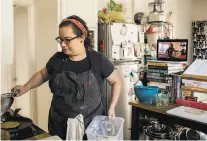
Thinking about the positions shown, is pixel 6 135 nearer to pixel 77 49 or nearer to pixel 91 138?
pixel 91 138

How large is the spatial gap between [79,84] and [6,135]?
527mm

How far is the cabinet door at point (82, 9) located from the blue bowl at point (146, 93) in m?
1.27

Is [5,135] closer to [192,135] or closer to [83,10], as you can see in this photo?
[192,135]

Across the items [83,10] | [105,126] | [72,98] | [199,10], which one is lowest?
[105,126]

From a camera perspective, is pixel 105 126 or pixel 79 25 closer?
pixel 105 126

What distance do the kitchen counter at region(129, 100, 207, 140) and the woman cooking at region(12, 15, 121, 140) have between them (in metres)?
0.57

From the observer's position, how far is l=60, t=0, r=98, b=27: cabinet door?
270 centimetres

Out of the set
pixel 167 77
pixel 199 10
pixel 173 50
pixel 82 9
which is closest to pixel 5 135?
pixel 167 77

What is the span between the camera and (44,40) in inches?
116

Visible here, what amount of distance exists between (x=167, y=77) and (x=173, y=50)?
1.03 feet

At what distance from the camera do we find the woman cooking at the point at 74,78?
4.67 ft

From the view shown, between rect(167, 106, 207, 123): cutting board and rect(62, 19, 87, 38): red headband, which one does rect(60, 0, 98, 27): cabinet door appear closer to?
rect(62, 19, 87, 38): red headband

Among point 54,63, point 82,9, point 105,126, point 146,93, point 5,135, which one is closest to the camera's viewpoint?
point 5,135

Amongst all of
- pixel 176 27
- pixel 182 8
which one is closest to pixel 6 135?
pixel 176 27
